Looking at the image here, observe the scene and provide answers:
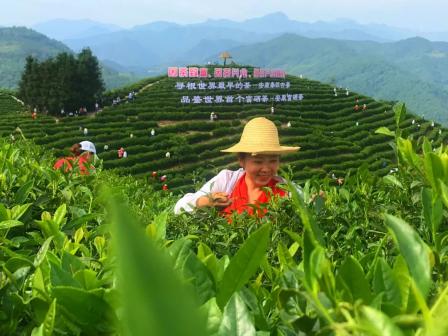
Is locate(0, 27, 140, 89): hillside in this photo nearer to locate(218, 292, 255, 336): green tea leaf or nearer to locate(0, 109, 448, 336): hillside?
locate(0, 109, 448, 336): hillside

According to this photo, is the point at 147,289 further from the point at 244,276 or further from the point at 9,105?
the point at 9,105

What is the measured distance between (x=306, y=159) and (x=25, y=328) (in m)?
29.7

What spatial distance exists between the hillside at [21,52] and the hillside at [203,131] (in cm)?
7683

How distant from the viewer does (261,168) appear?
2.70 meters

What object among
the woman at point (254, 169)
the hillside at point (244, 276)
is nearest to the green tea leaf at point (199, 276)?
the hillside at point (244, 276)

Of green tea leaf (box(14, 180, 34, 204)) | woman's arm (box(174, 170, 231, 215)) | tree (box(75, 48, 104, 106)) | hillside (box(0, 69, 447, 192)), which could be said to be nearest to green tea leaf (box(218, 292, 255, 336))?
green tea leaf (box(14, 180, 34, 204))

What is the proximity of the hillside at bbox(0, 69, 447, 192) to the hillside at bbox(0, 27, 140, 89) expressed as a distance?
252ft

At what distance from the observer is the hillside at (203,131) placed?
2741 centimetres

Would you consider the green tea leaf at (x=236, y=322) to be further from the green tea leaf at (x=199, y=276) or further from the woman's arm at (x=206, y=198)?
the woman's arm at (x=206, y=198)


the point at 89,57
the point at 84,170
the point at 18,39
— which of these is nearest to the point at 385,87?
the point at 18,39

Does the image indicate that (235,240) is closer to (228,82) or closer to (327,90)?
(228,82)

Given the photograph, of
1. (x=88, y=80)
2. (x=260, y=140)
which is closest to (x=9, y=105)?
A: (x=88, y=80)

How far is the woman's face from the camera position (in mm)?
2684

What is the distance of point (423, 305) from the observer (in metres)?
0.32
